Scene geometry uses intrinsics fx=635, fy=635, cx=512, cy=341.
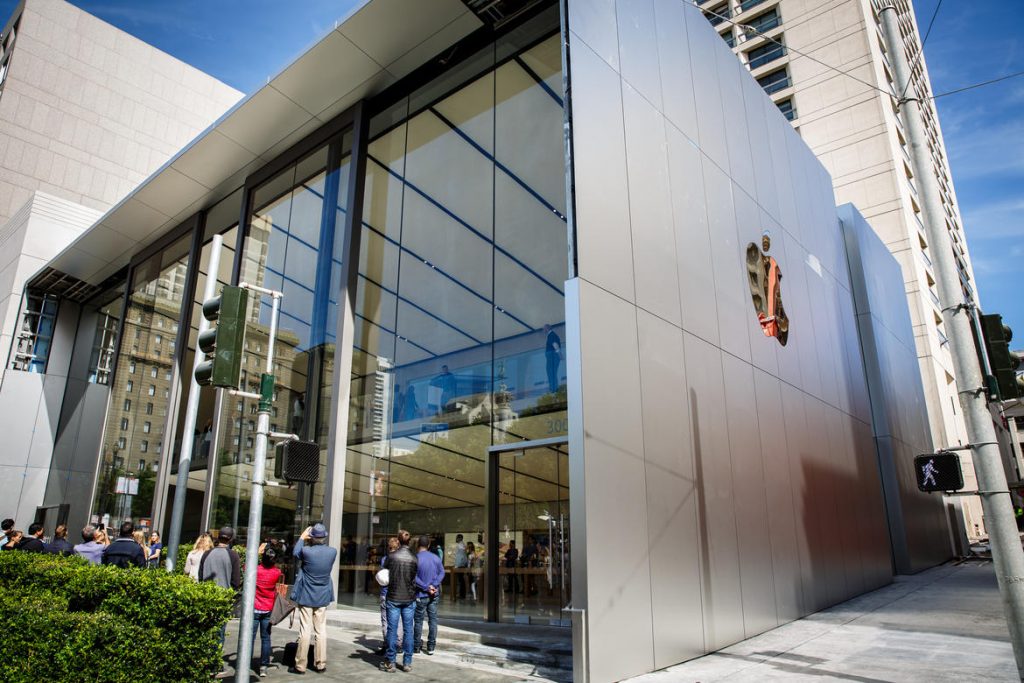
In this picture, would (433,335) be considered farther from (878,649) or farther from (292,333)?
(878,649)

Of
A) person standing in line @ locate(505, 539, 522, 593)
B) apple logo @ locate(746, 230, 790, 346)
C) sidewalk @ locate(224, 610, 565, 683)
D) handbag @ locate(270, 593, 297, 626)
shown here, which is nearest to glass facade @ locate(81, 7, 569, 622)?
person standing in line @ locate(505, 539, 522, 593)

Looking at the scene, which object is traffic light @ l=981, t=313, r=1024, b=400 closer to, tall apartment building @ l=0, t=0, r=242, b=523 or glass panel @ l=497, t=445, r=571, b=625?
glass panel @ l=497, t=445, r=571, b=625

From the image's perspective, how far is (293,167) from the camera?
55.1ft

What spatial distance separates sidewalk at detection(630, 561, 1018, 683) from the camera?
7609mm

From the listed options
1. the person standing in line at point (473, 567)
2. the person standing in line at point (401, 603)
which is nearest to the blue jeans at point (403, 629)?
the person standing in line at point (401, 603)

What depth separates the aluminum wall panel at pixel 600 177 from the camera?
895 cm

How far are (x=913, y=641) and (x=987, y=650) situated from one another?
1.09 meters

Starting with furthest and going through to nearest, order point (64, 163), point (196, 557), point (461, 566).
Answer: point (64, 163)
point (461, 566)
point (196, 557)

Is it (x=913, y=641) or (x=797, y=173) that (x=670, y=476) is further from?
(x=797, y=173)

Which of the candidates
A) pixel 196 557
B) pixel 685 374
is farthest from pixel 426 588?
pixel 685 374

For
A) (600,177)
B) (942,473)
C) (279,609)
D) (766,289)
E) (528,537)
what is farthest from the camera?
(766,289)

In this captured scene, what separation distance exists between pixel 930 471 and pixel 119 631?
8663 millimetres

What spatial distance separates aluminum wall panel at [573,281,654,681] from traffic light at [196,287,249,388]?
4.19 m

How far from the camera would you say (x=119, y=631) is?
557 cm
